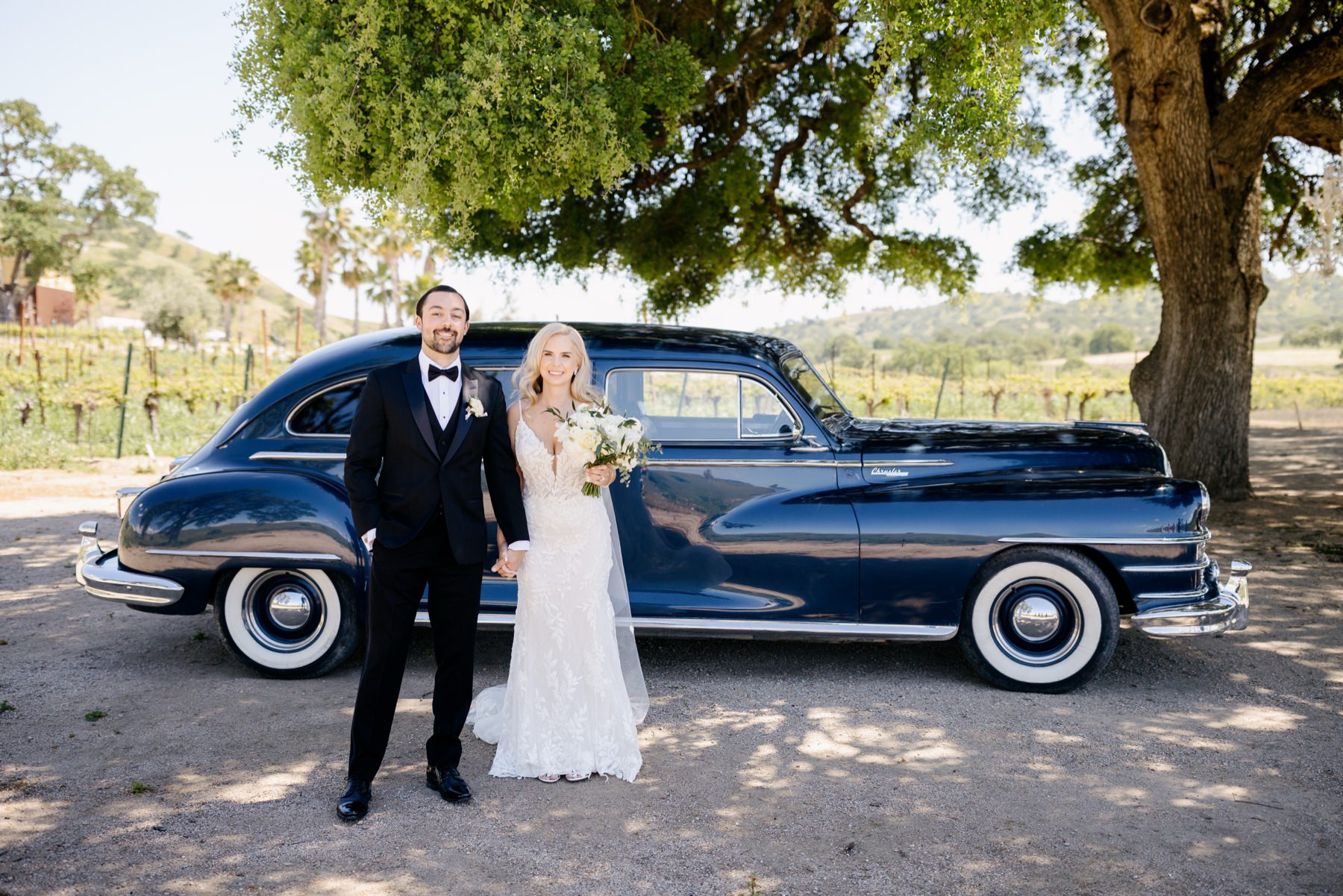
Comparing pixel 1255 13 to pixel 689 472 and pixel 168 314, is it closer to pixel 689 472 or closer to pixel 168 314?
pixel 689 472

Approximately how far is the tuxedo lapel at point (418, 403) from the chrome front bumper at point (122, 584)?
7.69 feet

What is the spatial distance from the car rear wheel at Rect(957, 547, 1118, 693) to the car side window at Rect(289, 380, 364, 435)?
11.6 ft

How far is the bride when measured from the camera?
4152 millimetres

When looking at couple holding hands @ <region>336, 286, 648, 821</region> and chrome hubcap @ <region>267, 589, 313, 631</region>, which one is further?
chrome hubcap @ <region>267, 589, 313, 631</region>

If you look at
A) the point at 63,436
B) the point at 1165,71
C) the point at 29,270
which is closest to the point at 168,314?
the point at 29,270

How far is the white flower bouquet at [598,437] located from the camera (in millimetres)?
4000

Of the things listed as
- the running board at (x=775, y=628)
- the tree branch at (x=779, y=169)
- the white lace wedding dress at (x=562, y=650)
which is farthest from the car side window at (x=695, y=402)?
the tree branch at (x=779, y=169)

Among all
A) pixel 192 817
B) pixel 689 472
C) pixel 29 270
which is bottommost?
pixel 192 817

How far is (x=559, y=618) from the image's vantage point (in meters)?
4.19

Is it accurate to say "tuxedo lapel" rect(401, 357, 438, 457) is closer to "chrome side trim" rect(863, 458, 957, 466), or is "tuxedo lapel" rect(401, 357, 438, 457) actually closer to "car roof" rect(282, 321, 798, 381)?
"car roof" rect(282, 321, 798, 381)

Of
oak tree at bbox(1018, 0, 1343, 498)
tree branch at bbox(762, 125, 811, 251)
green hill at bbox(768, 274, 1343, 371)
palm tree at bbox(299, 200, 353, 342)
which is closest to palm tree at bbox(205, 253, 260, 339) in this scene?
palm tree at bbox(299, 200, 353, 342)

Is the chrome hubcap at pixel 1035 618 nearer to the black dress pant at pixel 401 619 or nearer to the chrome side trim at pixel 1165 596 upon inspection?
the chrome side trim at pixel 1165 596

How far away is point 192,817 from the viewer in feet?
12.4

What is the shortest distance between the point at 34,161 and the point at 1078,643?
66919mm
